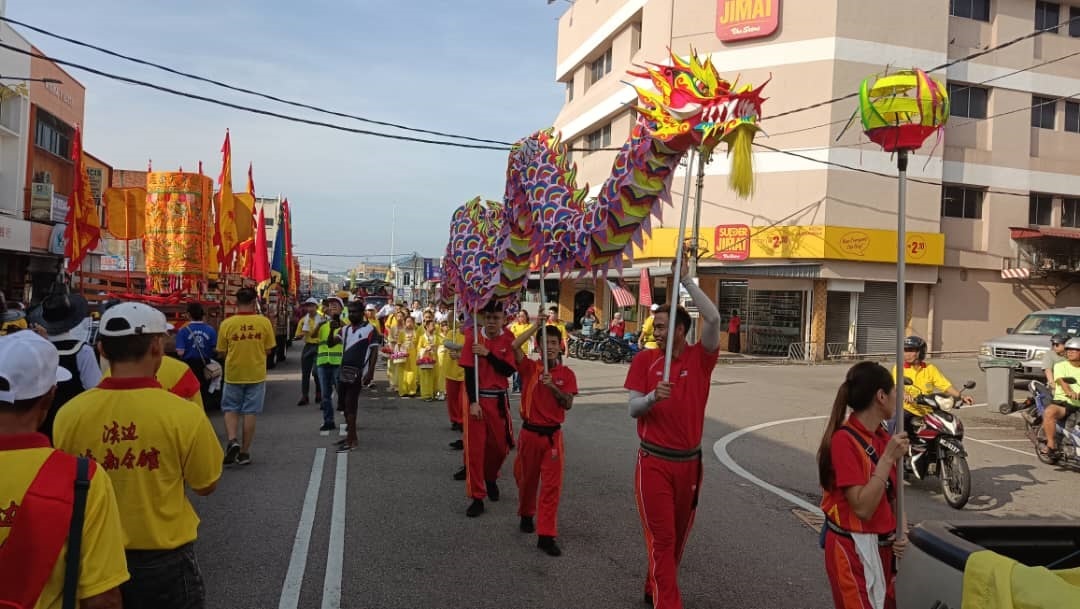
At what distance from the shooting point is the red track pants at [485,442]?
20.7 ft

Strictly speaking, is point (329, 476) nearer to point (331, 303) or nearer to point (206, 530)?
point (206, 530)

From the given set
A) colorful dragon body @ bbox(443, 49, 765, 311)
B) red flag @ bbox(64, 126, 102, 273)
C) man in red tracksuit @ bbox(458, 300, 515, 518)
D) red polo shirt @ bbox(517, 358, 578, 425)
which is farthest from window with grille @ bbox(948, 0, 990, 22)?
red flag @ bbox(64, 126, 102, 273)

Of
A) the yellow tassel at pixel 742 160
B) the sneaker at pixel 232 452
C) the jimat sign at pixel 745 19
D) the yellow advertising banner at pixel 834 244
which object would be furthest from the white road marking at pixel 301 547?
the jimat sign at pixel 745 19

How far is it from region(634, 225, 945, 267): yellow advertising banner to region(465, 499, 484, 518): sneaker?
19094mm

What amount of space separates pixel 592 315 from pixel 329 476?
20257mm

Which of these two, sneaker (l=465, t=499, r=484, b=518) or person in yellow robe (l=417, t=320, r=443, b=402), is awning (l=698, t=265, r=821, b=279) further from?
sneaker (l=465, t=499, r=484, b=518)

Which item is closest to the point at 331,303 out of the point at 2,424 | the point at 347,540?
the point at 347,540

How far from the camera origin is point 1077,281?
27406 mm

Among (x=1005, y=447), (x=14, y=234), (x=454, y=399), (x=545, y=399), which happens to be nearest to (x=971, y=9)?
(x=1005, y=447)

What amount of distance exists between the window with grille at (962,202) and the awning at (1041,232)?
1371 millimetres

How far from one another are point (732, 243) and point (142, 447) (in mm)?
24697

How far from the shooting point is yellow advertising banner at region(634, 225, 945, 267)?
24.5 meters

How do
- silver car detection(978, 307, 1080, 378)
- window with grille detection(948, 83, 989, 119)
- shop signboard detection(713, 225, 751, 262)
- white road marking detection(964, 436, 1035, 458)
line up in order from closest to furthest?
white road marking detection(964, 436, 1035, 458) → silver car detection(978, 307, 1080, 378) → shop signboard detection(713, 225, 751, 262) → window with grille detection(948, 83, 989, 119)

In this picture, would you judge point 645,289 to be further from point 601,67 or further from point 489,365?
Result: point 489,365
